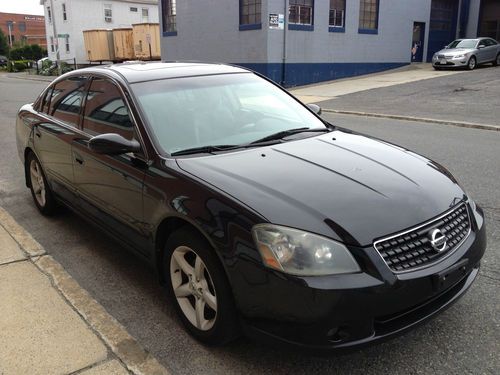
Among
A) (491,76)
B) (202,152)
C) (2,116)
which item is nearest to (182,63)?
(202,152)

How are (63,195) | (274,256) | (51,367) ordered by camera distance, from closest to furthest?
(274,256), (51,367), (63,195)

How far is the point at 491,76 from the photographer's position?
19.6 meters

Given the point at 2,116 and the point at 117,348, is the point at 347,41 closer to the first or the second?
the point at 2,116

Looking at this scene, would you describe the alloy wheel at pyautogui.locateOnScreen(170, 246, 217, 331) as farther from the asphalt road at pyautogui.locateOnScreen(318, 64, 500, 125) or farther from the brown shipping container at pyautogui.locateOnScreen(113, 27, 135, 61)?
the brown shipping container at pyautogui.locateOnScreen(113, 27, 135, 61)

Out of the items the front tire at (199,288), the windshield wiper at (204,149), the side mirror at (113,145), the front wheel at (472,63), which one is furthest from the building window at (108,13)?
the front tire at (199,288)

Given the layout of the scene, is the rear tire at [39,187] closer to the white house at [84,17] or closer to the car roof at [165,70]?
the car roof at [165,70]

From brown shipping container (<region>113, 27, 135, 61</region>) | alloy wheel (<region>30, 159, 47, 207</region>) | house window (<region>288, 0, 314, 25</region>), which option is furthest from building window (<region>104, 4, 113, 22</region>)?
alloy wheel (<region>30, 159, 47, 207</region>)

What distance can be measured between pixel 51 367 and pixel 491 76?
20638 millimetres

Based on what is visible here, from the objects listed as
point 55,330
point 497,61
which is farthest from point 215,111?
point 497,61

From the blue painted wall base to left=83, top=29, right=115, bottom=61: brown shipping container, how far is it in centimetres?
1798

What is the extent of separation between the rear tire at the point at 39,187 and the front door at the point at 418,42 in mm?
26126

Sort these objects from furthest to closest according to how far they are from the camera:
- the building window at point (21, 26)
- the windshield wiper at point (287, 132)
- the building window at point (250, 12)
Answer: the building window at point (21, 26) < the building window at point (250, 12) < the windshield wiper at point (287, 132)

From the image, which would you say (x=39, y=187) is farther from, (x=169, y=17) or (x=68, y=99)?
(x=169, y=17)

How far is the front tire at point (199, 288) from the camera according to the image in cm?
262
